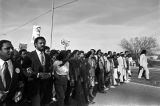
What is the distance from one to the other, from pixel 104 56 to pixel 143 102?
3542 mm

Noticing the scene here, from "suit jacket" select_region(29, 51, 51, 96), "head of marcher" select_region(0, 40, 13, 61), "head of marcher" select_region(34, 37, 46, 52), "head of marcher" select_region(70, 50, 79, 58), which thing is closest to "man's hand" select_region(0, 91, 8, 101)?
"head of marcher" select_region(0, 40, 13, 61)

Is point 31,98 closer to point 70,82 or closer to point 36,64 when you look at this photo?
point 36,64

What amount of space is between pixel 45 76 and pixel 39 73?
0.44ft

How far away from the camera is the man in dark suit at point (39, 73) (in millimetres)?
4211

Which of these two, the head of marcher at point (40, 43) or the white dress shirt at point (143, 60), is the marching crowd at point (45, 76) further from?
the white dress shirt at point (143, 60)

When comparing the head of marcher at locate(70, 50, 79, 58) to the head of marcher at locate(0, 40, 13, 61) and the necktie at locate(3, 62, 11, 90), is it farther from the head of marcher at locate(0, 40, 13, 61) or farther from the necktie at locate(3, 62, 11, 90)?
the necktie at locate(3, 62, 11, 90)

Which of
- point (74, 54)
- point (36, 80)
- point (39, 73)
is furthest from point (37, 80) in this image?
point (74, 54)

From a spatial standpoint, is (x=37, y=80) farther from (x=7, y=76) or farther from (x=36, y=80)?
(x=7, y=76)

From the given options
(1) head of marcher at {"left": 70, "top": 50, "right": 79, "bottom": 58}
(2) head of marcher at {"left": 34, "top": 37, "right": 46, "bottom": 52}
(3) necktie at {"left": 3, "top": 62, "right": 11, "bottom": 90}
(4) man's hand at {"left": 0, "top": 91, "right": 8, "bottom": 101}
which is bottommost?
(4) man's hand at {"left": 0, "top": 91, "right": 8, "bottom": 101}

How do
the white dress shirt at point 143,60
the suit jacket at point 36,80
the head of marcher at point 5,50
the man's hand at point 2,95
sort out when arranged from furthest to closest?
the white dress shirt at point 143,60
the suit jacket at point 36,80
the head of marcher at point 5,50
the man's hand at point 2,95

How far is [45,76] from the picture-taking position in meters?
4.27

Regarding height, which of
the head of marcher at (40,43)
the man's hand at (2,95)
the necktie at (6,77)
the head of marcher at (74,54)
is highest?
the head of marcher at (40,43)

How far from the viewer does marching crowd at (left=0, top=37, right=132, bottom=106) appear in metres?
3.33

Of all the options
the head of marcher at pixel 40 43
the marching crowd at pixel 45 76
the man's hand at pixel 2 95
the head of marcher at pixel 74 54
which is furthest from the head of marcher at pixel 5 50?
the head of marcher at pixel 74 54
